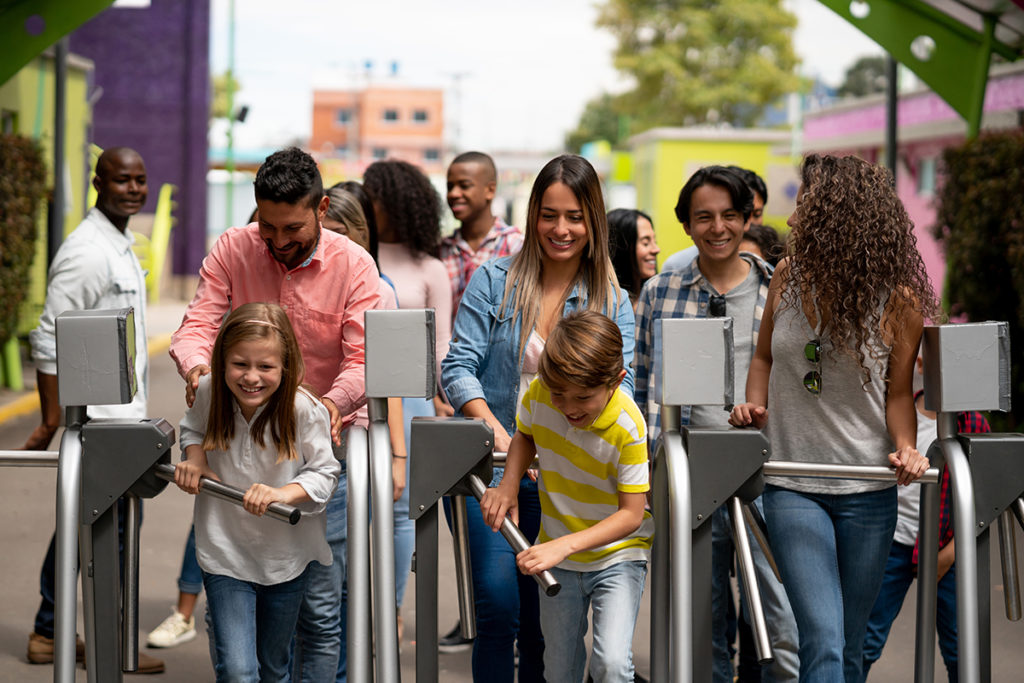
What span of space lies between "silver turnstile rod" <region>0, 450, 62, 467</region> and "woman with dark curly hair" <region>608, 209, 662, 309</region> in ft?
7.35

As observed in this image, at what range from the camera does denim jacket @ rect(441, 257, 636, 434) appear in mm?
3121

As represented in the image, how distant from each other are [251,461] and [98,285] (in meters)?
1.46

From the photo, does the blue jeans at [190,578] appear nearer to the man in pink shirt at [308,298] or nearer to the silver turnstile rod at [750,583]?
the man in pink shirt at [308,298]

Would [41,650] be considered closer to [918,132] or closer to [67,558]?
[67,558]

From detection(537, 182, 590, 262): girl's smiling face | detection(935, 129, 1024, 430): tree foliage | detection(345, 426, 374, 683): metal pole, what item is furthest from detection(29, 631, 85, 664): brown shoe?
detection(935, 129, 1024, 430): tree foliage

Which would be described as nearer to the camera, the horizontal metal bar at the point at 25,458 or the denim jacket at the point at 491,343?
the horizontal metal bar at the point at 25,458

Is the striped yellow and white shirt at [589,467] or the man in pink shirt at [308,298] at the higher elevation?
the man in pink shirt at [308,298]

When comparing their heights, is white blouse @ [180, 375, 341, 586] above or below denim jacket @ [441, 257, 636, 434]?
below

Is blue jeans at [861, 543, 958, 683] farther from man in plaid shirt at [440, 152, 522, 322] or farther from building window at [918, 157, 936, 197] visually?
building window at [918, 157, 936, 197]

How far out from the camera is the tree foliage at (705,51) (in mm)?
34906

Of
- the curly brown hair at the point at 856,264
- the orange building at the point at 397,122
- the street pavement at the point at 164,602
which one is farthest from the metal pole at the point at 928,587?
the orange building at the point at 397,122

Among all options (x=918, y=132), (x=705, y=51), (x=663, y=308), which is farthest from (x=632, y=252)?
(x=705, y=51)

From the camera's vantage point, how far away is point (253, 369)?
2.80 metres

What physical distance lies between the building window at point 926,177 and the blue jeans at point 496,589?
50.6 ft
